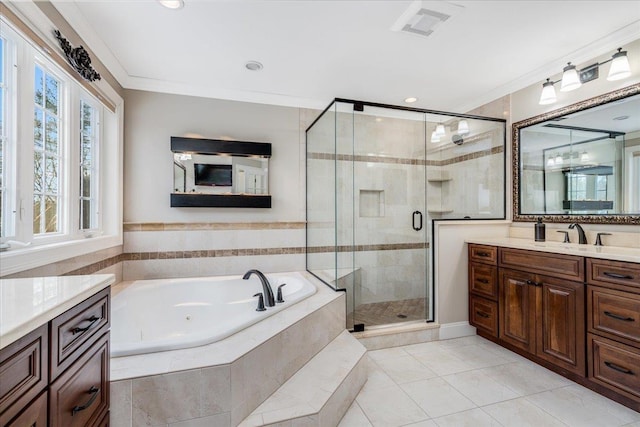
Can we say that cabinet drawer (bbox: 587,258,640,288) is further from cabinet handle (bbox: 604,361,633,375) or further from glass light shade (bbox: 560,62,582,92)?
glass light shade (bbox: 560,62,582,92)

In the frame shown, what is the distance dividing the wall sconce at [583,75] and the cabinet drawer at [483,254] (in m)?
1.29

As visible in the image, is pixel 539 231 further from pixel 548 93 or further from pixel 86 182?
pixel 86 182

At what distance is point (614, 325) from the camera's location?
1.80m

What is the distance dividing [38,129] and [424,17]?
240cm

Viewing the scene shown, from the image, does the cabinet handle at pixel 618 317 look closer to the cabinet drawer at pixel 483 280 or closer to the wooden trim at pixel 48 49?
the cabinet drawer at pixel 483 280

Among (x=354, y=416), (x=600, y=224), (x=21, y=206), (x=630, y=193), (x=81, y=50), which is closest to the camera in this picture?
(x=21, y=206)

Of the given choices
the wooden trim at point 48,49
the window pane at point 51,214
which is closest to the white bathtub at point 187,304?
the window pane at point 51,214

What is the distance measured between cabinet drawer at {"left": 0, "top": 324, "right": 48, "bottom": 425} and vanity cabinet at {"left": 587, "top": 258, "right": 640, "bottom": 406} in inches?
105

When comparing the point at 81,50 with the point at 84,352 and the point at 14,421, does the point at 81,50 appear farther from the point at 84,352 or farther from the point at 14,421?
the point at 14,421

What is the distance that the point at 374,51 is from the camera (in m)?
2.35

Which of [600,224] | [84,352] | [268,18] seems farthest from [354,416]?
[268,18]

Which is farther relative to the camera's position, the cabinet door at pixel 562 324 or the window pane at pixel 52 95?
the cabinet door at pixel 562 324

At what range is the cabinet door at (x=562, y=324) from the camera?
1.98 metres

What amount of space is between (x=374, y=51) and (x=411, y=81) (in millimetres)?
721
